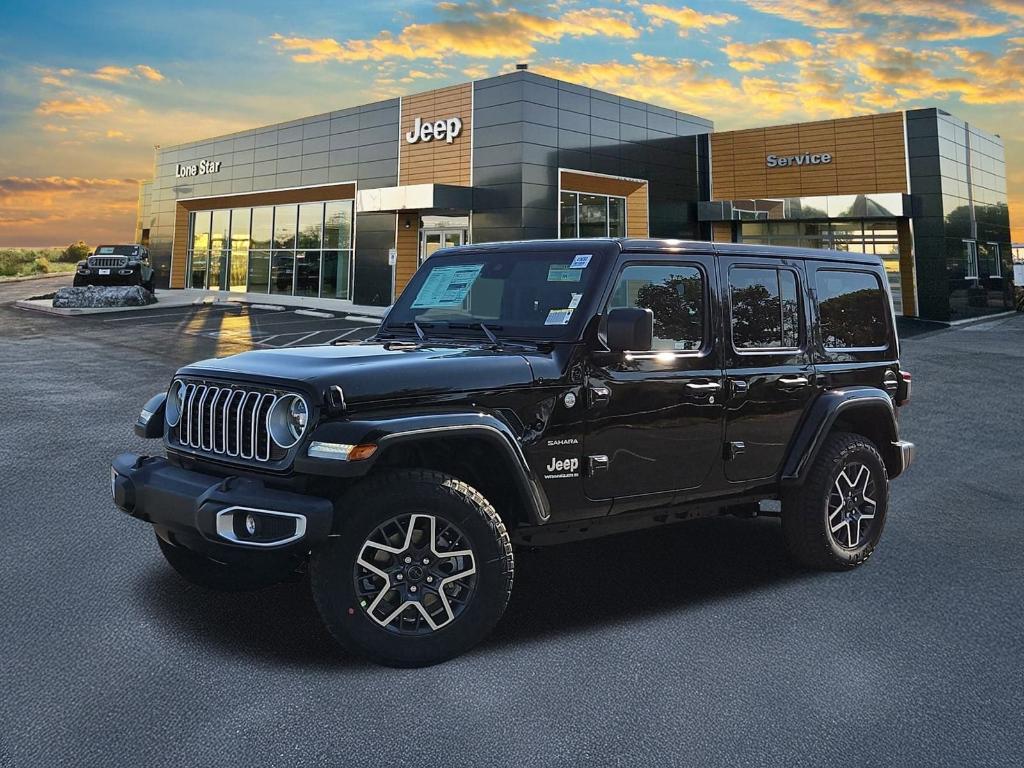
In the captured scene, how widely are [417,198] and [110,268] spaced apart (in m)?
12.9

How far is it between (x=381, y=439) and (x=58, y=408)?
30.6 ft

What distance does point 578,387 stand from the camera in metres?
4.38

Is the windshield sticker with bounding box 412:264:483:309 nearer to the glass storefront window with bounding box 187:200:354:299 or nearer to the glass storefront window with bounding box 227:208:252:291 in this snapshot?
the glass storefront window with bounding box 187:200:354:299

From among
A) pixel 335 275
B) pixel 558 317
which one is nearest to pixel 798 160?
pixel 335 275

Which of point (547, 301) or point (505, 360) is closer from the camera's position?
point (505, 360)

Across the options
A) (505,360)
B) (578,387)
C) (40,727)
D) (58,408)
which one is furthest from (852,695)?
(58,408)

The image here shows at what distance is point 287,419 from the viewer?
3.93 metres

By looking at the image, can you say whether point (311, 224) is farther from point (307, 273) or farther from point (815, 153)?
point (815, 153)

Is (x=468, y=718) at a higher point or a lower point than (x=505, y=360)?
lower

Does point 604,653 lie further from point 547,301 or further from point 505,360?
point 547,301

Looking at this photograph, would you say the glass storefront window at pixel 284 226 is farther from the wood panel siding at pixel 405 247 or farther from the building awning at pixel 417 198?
the building awning at pixel 417 198

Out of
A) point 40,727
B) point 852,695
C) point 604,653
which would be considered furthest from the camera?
point 604,653

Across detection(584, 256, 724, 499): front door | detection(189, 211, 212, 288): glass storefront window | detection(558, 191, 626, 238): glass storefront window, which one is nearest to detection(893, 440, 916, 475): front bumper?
A: detection(584, 256, 724, 499): front door

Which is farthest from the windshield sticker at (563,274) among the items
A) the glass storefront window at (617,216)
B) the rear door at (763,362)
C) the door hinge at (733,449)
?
the glass storefront window at (617,216)
